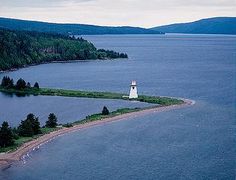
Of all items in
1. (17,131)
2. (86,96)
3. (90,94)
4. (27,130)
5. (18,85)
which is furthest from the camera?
(18,85)

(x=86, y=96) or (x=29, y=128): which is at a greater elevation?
(x=86, y=96)

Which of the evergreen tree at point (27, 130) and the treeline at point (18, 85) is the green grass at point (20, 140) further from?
the treeline at point (18, 85)

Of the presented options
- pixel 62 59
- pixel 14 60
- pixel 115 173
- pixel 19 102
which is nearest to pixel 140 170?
pixel 115 173

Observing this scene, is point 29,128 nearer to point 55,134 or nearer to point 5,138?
point 55,134

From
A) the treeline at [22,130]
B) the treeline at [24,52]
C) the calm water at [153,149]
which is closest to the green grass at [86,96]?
the treeline at [22,130]

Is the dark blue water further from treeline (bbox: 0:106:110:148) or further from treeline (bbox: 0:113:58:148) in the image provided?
treeline (bbox: 0:113:58:148)

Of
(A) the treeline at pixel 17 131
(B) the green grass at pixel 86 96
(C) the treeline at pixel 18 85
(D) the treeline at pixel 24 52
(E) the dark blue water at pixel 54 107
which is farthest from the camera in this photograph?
(D) the treeline at pixel 24 52

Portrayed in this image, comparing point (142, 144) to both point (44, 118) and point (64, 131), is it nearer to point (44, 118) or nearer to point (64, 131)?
point (64, 131)

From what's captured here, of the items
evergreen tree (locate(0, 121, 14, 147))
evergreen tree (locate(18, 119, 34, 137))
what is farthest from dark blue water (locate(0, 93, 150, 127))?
evergreen tree (locate(0, 121, 14, 147))

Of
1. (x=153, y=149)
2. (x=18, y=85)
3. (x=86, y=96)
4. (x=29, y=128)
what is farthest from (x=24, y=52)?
(x=153, y=149)
